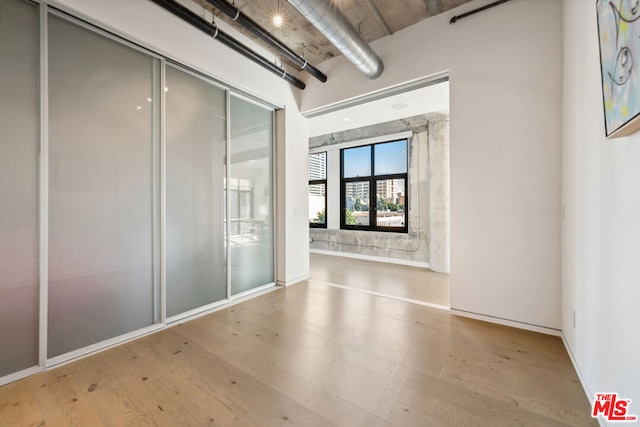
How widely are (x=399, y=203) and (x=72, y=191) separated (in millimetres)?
5444

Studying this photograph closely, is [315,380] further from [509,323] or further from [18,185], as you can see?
[18,185]

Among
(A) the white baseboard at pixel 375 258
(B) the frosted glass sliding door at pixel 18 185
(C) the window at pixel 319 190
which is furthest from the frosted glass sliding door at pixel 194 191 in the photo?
(C) the window at pixel 319 190

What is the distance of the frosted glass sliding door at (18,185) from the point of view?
1778mm

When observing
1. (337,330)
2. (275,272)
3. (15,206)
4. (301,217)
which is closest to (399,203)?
(301,217)

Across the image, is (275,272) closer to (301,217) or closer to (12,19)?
(301,217)

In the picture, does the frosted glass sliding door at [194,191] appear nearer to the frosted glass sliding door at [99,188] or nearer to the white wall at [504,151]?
the frosted glass sliding door at [99,188]

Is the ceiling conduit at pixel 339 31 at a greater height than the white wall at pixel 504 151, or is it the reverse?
the ceiling conduit at pixel 339 31

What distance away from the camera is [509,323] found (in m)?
2.60

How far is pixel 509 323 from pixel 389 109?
369 centimetres

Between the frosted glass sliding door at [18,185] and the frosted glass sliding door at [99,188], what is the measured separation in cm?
9

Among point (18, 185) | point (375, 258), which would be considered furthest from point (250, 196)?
point (375, 258)

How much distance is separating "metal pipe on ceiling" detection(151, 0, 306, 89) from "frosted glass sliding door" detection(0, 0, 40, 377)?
1.01m

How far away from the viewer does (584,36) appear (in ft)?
5.80

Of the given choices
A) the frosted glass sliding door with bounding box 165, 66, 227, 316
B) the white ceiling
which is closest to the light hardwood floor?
the frosted glass sliding door with bounding box 165, 66, 227, 316
